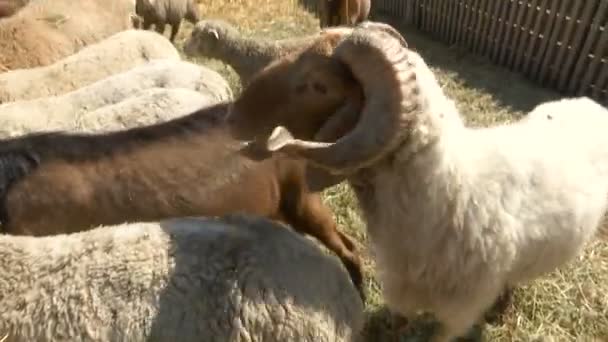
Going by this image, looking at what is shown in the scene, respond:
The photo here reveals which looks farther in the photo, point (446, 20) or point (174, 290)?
point (446, 20)

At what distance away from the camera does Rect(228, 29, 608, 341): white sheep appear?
9.16 ft

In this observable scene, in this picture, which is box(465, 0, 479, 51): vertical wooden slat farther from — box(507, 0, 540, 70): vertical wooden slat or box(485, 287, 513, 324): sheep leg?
box(485, 287, 513, 324): sheep leg

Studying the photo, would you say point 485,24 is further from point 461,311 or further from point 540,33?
point 461,311

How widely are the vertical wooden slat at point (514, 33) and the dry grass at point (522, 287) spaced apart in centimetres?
25

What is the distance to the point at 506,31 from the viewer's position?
8.60 meters

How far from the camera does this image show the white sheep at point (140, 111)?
459cm

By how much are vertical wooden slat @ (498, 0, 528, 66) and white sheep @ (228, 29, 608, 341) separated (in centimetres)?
497

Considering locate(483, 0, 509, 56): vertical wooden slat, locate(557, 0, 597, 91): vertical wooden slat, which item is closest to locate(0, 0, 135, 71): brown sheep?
locate(483, 0, 509, 56): vertical wooden slat

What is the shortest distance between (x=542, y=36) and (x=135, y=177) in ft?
20.9

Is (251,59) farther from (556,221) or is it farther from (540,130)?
(556,221)

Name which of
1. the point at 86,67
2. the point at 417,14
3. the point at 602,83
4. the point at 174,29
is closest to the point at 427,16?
the point at 417,14

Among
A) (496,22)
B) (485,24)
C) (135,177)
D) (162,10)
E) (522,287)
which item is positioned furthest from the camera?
(485,24)

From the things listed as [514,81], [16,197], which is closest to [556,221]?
[16,197]

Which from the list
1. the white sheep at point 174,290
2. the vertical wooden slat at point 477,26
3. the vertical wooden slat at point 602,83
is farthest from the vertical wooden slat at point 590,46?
the white sheep at point 174,290
